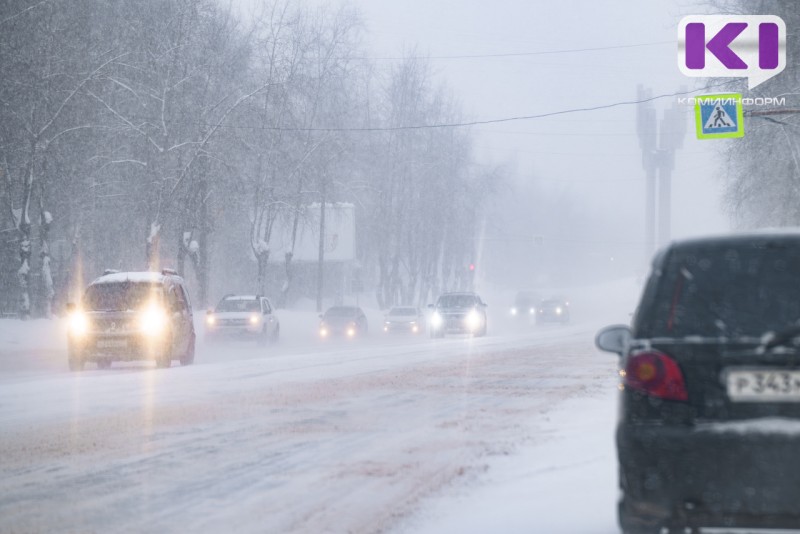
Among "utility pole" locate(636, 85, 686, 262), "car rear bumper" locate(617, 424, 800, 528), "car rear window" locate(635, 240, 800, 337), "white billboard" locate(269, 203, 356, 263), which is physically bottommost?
"car rear bumper" locate(617, 424, 800, 528)

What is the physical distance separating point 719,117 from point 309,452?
2265 centimetres

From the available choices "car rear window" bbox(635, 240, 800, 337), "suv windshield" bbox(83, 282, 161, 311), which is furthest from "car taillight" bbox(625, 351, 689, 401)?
"suv windshield" bbox(83, 282, 161, 311)

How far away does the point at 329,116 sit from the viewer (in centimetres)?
5631

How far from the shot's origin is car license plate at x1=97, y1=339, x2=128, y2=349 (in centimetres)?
2261

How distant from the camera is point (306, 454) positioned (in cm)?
1008

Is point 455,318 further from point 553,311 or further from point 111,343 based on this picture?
point 553,311

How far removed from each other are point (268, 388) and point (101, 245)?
119 feet

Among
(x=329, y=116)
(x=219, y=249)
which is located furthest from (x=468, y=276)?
(x=329, y=116)

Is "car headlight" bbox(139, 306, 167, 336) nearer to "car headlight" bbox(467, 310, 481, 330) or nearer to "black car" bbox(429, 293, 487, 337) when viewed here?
"black car" bbox(429, 293, 487, 337)

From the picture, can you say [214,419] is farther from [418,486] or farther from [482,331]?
[482,331]

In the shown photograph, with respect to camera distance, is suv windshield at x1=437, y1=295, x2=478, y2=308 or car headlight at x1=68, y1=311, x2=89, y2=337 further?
suv windshield at x1=437, y1=295, x2=478, y2=308

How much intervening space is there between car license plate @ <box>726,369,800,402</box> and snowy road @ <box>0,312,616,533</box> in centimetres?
200

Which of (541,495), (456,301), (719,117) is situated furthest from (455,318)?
(541,495)

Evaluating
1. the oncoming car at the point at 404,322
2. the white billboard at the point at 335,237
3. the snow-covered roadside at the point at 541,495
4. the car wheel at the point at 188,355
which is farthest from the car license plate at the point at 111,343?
the white billboard at the point at 335,237
